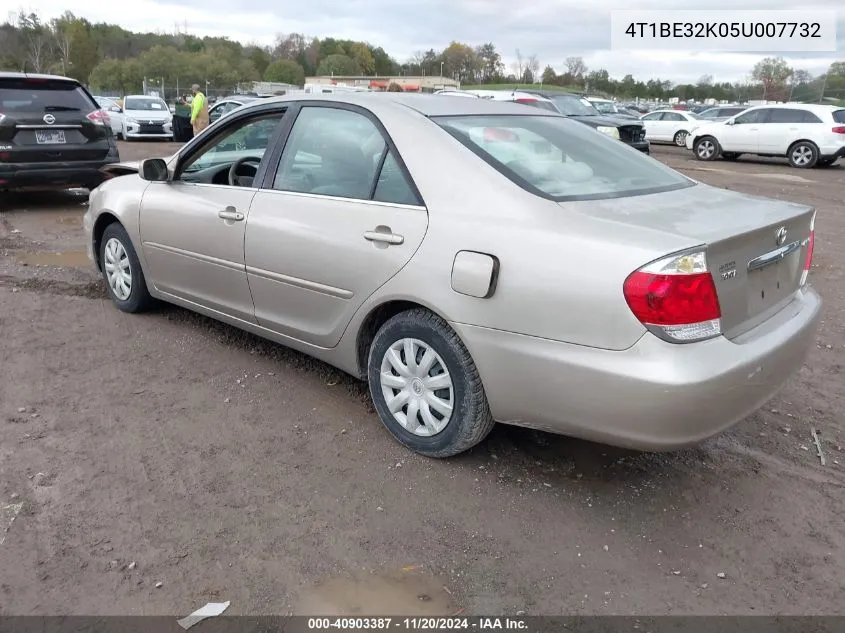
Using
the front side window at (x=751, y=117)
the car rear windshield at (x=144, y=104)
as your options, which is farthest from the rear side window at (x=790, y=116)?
the car rear windshield at (x=144, y=104)

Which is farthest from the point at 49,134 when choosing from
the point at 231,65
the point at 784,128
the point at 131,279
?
the point at 231,65

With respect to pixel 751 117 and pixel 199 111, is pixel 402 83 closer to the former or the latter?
pixel 751 117

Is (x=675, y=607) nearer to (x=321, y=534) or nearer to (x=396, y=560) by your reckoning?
(x=396, y=560)

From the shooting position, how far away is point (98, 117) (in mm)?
9305

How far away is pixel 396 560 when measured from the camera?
265 centimetres

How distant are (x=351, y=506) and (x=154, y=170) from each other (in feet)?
8.79

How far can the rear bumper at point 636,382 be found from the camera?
8.35ft

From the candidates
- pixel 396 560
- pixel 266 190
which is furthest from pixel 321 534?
pixel 266 190

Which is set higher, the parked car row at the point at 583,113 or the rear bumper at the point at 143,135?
the parked car row at the point at 583,113

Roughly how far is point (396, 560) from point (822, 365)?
3.28 metres

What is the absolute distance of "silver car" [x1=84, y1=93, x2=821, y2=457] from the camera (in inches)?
102

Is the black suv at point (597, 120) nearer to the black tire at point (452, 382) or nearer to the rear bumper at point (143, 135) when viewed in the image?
the rear bumper at point (143, 135)

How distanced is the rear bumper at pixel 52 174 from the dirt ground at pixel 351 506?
16.9ft

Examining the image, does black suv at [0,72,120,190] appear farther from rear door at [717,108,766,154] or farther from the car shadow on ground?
rear door at [717,108,766,154]
